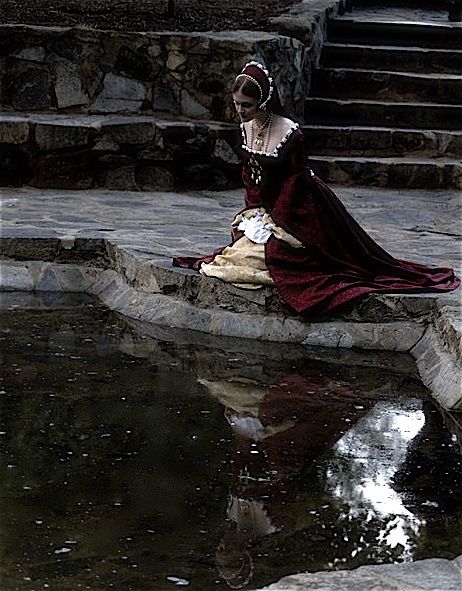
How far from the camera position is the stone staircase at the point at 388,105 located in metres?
10.6

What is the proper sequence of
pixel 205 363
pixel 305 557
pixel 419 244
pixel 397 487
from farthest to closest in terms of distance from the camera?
1. pixel 419 244
2. pixel 205 363
3. pixel 397 487
4. pixel 305 557

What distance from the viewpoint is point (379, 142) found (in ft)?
35.7

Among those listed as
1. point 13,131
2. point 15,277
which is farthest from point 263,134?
point 13,131

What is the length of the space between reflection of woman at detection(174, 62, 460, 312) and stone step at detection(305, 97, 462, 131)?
410cm

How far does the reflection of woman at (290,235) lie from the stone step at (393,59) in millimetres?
4890

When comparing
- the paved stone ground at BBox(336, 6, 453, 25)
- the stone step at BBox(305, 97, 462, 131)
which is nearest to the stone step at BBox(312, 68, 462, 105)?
the stone step at BBox(305, 97, 462, 131)

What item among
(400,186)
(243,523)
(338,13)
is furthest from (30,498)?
(338,13)

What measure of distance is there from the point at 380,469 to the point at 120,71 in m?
5.98

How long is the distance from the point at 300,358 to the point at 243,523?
2.22 metres

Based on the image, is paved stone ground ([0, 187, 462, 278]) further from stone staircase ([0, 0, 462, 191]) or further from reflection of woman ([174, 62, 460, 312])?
reflection of woman ([174, 62, 460, 312])

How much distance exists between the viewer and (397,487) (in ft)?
16.1

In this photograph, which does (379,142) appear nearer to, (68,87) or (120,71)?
(120,71)

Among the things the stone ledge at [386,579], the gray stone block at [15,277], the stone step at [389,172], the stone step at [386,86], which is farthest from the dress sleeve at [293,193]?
the stone step at [386,86]

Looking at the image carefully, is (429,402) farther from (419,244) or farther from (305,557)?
(419,244)
